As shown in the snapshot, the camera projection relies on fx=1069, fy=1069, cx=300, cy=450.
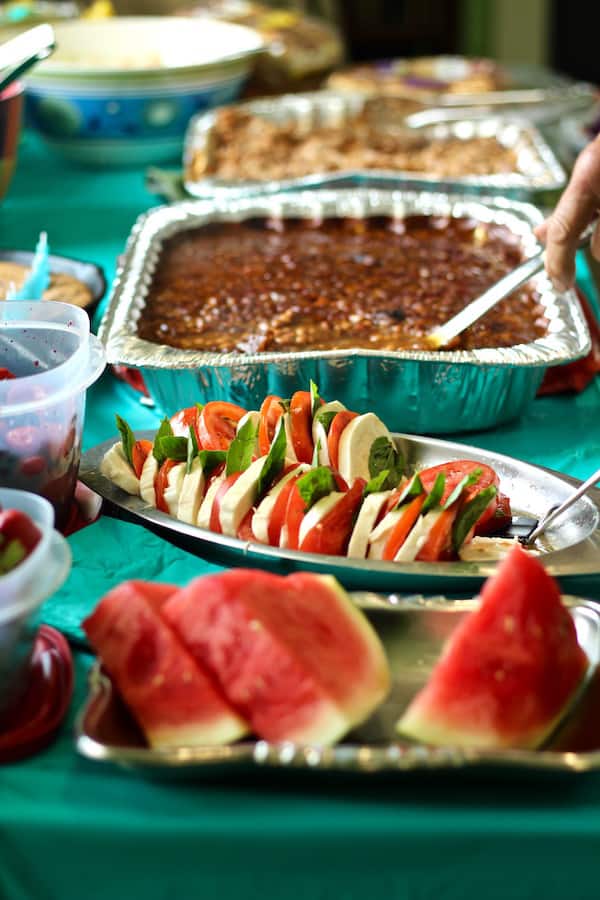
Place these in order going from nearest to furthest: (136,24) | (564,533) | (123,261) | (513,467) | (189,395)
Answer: (564,533)
(513,467)
(189,395)
(123,261)
(136,24)

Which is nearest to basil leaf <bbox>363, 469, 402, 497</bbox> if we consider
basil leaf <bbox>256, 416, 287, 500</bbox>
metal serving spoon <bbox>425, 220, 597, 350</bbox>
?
basil leaf <bbox>256, 416, 287, 500</bbox>

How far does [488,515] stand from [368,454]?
166mm

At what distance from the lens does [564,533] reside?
4.32 ft

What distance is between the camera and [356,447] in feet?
4.35

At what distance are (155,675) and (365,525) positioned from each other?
0.35 m

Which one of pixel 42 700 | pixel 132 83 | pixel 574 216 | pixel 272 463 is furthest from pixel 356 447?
pixel 132 83

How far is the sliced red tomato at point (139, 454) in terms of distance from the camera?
1392 mm

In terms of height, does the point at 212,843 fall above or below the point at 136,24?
below

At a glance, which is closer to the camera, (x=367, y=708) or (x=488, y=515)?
(x=367, y=708)

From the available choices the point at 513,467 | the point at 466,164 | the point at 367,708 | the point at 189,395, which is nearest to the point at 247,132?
the point at 466,164

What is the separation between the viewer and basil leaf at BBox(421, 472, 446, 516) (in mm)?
1155

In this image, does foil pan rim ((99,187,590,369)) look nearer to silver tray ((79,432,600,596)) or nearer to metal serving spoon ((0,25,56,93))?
silver tray ((79,432,600,596))

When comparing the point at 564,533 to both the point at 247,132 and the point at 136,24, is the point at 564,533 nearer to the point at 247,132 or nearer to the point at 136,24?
the point at 247,132

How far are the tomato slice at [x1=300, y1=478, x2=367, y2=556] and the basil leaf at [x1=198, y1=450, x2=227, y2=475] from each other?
159mm
